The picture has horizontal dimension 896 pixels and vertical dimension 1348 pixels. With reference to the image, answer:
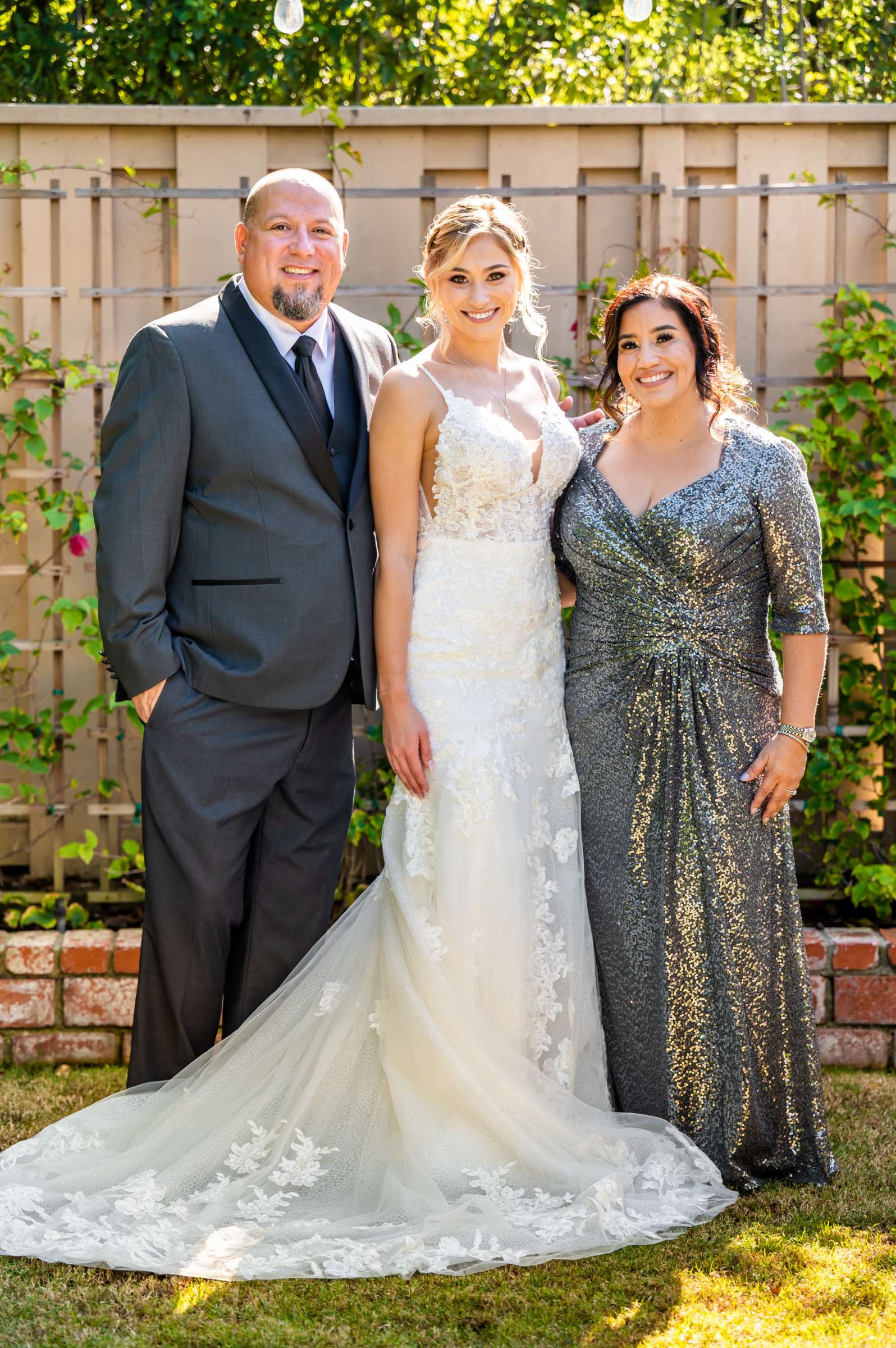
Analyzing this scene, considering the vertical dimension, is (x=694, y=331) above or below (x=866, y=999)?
above

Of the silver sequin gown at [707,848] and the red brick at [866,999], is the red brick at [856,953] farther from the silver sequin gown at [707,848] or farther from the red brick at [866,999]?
the silver sequin gown at [707,848]

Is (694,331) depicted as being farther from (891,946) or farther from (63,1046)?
(63,1046)

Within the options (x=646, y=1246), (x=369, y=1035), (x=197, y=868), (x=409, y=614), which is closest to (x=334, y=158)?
(x=409, y=614)

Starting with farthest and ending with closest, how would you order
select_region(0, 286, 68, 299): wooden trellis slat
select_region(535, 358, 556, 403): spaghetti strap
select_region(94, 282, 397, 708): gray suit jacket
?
select_region(0, 286, 68, 299): wooden trellis slat < select_region(535, 358, 556, 403): spaghetti strap < select_region(94, 282, 397, 708): gray suit jacket

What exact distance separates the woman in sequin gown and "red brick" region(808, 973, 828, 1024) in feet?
2.30

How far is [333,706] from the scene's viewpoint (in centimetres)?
297

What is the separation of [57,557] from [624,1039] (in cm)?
200

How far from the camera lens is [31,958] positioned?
138 inches

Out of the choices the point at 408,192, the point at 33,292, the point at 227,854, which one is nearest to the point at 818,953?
the point at 227,854

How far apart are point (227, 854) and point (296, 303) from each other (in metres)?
1.14

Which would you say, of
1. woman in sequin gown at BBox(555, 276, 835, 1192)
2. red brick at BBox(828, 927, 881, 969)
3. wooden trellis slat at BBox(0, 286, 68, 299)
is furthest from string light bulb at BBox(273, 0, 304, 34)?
red brick at BBox(828, 927, 881, 969)

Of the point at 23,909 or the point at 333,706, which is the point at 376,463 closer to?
the point at 333,706

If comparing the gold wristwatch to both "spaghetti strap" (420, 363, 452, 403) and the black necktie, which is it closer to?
"spaghetti strap" (420, 363, 452, 403)

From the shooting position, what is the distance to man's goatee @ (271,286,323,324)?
278 centimetres
